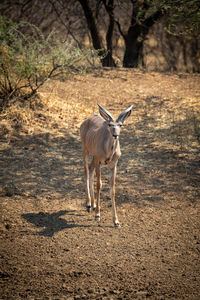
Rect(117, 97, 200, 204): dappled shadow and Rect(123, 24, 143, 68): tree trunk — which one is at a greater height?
Rect(123, 24, 143, 68): tree trunk

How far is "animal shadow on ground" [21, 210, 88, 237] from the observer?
5211 mm

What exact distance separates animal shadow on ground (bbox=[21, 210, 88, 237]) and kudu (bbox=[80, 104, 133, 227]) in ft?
1.62

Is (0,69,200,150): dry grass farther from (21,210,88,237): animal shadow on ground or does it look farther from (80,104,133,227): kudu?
(21,210,88,237): animal shadow on ground

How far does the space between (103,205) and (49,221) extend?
113 centimetres

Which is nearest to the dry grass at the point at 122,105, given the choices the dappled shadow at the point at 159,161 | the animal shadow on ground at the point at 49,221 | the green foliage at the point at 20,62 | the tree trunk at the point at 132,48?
the dappled shadow at the point at 159,161

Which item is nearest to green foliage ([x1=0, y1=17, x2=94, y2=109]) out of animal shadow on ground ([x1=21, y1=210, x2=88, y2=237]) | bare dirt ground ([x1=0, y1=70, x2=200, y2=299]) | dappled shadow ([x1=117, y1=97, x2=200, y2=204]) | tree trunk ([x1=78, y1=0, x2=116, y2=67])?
bare dirt ground ([x1=0, y1=70, x2=200, y2=299])

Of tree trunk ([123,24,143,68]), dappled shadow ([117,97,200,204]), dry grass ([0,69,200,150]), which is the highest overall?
tree trunk ([123,24,143,68])

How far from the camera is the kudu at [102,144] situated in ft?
15.9

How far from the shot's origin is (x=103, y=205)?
609 cm

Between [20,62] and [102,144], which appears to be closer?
[102,144]

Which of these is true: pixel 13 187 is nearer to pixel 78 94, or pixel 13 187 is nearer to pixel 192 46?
pixel 78 94

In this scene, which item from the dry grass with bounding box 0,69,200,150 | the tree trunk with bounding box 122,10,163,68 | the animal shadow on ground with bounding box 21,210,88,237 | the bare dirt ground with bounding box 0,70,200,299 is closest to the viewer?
the bare dirt ground with bounding box 0,70,200,299

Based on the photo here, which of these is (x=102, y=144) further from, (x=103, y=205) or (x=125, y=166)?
(x=125, y=166)

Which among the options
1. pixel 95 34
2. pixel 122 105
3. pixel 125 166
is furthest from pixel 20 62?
pixel 95 34
